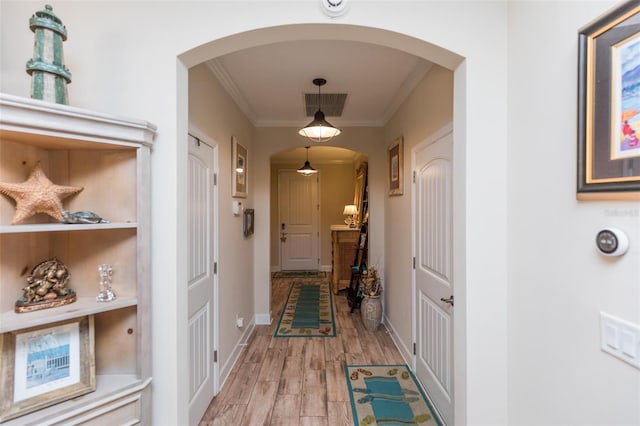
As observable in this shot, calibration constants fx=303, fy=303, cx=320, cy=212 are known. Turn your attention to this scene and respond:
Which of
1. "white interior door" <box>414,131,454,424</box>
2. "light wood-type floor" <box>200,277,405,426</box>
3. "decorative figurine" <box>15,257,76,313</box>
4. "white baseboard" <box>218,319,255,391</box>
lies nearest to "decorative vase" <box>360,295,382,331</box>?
"light wood-type floor" <box>200,277,405,426</box>

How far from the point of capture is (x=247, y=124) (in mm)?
3631

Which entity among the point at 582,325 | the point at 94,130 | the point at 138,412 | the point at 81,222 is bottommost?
the point at 138,412

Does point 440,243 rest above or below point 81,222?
below

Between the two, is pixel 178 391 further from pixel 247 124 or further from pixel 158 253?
pixel 247 124

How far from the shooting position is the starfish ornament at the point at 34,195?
1.08 meters

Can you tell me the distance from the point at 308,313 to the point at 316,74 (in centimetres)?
327

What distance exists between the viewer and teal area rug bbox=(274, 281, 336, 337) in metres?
3.78

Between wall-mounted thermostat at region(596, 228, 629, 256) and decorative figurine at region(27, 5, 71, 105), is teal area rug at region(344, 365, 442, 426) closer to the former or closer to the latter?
wall-mounted thermostat at region(596, 228, 629, 256)

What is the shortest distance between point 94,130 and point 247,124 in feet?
8.49

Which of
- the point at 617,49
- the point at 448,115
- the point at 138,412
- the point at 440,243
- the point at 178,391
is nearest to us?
the point at 617,49

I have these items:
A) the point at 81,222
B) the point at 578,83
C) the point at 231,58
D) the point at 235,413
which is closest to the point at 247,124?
the point at 231,58

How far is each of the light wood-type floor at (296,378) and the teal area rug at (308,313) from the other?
138mm

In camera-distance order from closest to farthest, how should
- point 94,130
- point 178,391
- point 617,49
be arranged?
point 617,49, point 94,130, point 178,391

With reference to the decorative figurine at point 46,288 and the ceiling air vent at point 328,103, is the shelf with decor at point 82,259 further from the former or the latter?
the ceiling air vent at point 328,103
